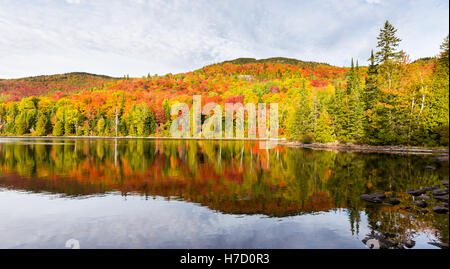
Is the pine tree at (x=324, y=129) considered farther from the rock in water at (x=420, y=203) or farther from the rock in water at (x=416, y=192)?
the rock in water at (x=420, y=203)

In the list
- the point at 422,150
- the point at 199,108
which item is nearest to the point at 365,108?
the point at 422,150

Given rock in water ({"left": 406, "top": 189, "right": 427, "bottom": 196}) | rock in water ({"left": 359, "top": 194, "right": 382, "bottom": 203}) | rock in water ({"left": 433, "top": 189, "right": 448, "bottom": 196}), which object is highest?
rock in water ({"left": 433, "top": 189, "right": 448, "bottom": 196})

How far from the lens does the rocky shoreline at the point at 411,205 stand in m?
8.97

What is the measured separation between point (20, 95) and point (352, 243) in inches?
8987

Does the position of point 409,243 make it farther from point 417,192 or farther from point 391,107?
point 391,107

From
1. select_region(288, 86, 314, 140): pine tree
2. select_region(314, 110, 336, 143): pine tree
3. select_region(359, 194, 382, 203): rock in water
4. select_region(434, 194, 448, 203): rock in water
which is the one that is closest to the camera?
select_region(434, 194, 448, 203): rock in water

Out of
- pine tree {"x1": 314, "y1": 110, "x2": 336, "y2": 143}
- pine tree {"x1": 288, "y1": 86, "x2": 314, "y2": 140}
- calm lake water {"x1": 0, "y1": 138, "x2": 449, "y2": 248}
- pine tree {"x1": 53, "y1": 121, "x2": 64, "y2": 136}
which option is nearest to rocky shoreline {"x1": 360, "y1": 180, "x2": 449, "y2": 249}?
calm lake water {"x1": 0, "y1": 138, "x2": 449, "y2": 248}

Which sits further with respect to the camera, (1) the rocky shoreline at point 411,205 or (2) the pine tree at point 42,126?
(2) the pine tree at point 42,126

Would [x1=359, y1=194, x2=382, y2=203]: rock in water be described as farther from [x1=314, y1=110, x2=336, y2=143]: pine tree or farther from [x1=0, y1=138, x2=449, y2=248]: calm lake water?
[x1=314, y1=110, x2=336, y2=143]: pine tree

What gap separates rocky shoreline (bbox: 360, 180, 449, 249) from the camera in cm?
897

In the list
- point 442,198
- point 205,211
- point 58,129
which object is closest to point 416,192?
point 442,198

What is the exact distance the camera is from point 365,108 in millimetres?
52344

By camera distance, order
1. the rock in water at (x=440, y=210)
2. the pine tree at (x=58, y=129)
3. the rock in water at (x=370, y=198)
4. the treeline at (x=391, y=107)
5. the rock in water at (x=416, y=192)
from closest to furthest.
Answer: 1. the rock in water at (x=440, y=210)
2. the rock in water at (x=370, y=198)
3. the rock in water at (x=416, y=192)
4. the treeline at (x=391, y=107)
5. the pine tree at (x=58, y=129)

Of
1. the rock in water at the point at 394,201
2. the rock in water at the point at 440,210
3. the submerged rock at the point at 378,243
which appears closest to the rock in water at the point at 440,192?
the rock in water at the point at 394,201
